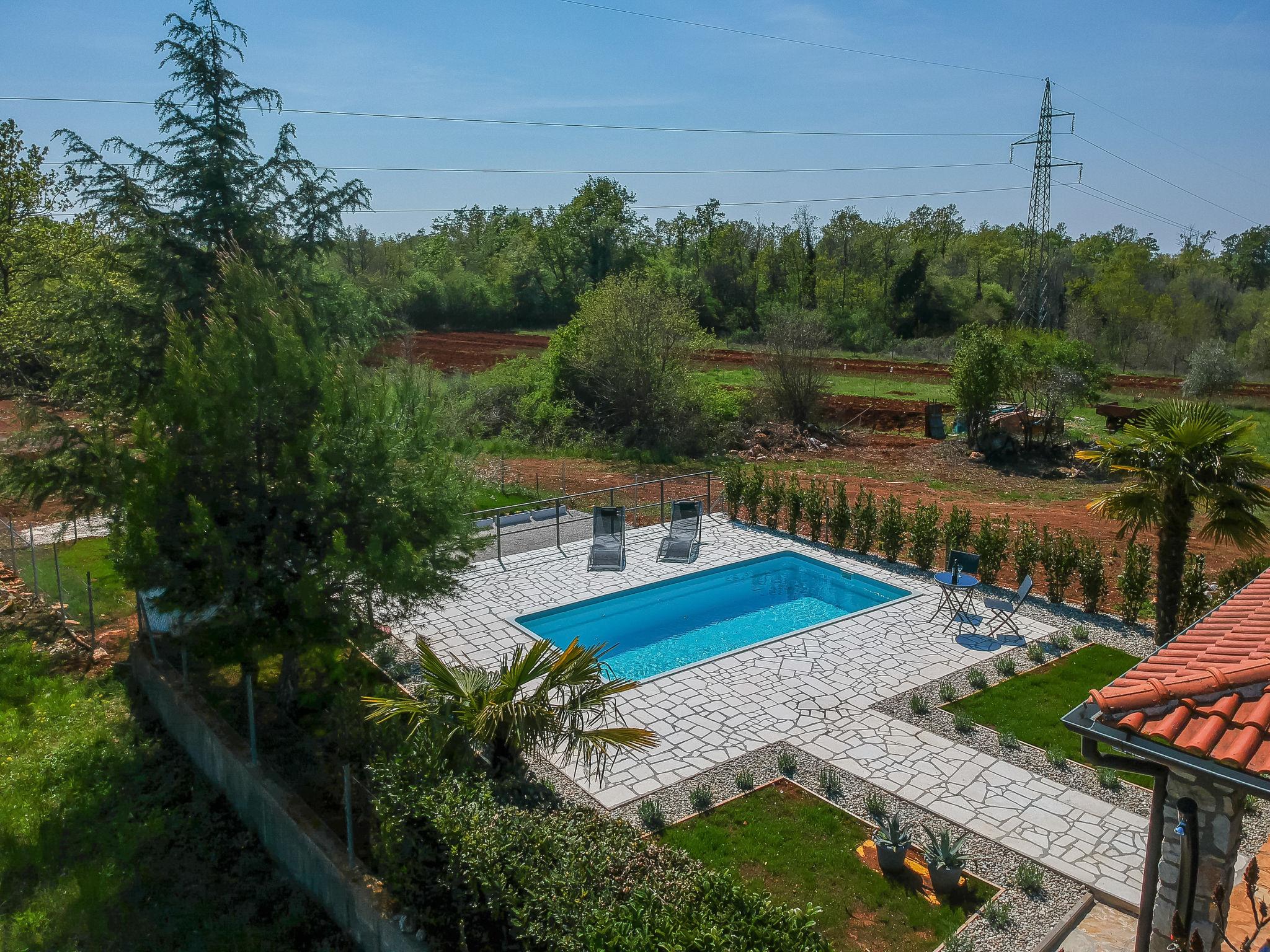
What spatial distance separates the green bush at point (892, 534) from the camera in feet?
47.5

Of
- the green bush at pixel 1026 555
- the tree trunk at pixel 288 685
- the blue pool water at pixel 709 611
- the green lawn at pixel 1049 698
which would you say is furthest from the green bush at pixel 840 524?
the tree trunk at pixel 288 685

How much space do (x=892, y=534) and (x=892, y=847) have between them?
8261 millimetres

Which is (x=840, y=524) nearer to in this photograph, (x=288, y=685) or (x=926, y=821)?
(x=926, y=821)

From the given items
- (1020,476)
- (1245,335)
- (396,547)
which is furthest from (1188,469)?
(1245,335)

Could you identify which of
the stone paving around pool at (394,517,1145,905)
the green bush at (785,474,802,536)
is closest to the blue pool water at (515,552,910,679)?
the stone paving around pool at (394,517,1145,905)

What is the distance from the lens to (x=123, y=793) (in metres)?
8.38

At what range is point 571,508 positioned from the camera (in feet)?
61.5

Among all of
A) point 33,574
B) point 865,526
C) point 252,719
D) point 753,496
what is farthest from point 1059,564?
point 33,574

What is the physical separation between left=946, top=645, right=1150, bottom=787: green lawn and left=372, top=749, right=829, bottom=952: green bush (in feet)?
15.6

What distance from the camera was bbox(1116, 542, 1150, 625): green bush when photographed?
11891 mm

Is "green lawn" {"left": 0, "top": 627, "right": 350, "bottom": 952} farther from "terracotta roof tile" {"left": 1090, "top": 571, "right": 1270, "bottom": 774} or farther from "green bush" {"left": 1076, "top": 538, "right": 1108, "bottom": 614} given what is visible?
"green bush" {"left": 1076, "top": 538, "right": 1108, "bottom": 614}

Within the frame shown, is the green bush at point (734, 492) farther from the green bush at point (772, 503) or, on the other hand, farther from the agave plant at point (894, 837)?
the agave plant at point (894, 837)

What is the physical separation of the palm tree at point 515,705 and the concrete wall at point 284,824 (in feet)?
3.51

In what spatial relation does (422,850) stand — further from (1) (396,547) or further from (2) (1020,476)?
(2) (1020,476)
